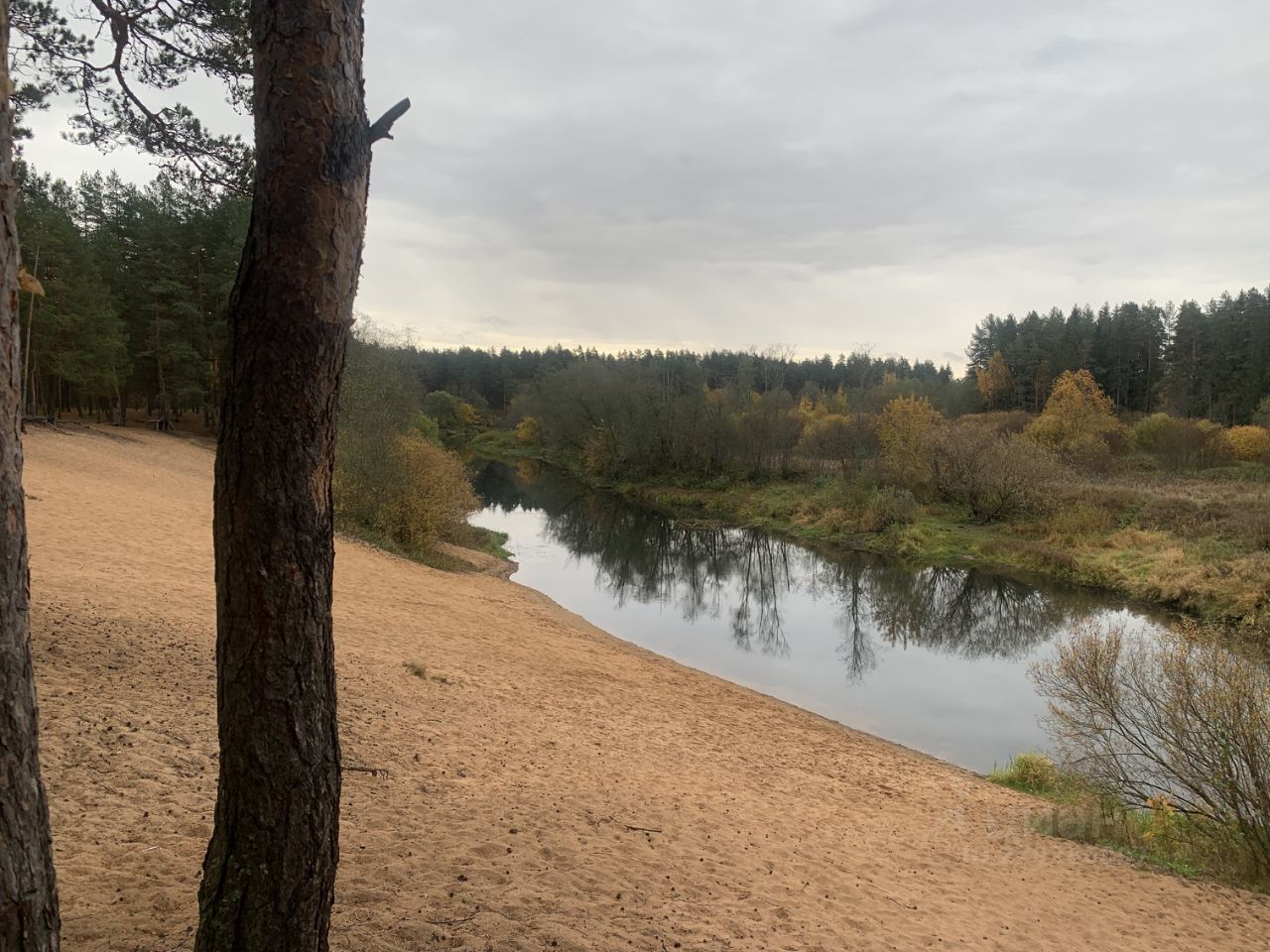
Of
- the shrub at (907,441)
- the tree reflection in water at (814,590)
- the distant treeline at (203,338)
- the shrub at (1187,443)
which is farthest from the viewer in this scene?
the shrub at (1187,443)

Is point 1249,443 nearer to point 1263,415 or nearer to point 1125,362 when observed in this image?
point 1263,415

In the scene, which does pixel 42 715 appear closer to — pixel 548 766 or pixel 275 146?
pixel 548 766

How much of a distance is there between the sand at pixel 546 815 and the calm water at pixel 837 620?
11.3 feet

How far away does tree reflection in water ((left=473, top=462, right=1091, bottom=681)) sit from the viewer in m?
21.9

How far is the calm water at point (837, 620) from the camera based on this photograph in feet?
53.8

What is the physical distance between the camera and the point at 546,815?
22.6ft

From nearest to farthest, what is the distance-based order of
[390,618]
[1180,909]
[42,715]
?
[42,715] → [1180,909] → [390,618]

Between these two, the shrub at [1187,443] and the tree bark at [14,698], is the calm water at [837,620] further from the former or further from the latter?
the shrub at [1187,443]

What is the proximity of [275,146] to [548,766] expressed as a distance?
23.2 feet

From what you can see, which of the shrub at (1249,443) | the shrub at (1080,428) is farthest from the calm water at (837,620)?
the shrub at (1249,443)

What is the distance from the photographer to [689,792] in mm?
8539

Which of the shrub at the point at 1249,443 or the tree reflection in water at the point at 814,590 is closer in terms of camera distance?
the tree reflection in water at the point at 814,590

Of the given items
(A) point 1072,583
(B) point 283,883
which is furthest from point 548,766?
(A) point 1072,583

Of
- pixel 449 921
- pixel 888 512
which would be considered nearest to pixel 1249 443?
pixel 888 512
